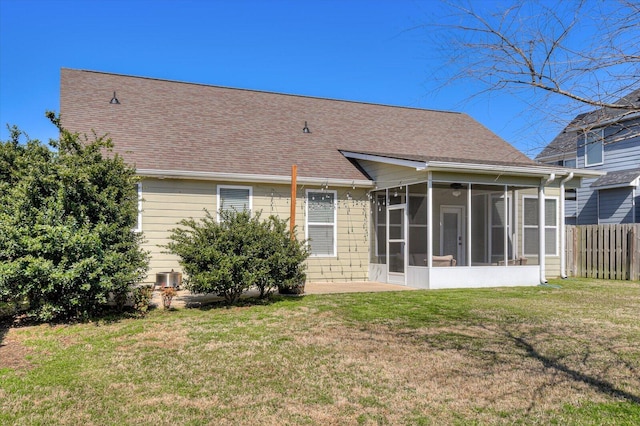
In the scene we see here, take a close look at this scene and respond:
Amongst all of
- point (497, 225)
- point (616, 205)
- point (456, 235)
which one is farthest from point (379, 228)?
point (616, 205)

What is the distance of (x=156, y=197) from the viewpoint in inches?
459

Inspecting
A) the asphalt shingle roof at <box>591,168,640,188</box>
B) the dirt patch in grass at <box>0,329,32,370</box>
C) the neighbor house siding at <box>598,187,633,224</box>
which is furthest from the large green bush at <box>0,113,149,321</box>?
the neighbor house siding at <box>598,187,633,224</box>

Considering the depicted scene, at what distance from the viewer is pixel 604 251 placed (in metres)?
15.0

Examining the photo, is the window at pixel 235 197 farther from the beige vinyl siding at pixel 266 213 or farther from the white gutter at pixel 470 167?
the white gutter at pixel 470 167

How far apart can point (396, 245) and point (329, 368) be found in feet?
25.8

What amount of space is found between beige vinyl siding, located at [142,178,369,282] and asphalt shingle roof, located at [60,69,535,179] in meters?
0.48

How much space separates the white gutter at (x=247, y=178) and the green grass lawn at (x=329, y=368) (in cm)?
404

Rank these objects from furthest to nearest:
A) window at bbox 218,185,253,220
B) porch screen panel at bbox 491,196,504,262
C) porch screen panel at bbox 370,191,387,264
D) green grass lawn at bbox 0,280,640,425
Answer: porch screen panel at bbox 491,196,504,262 < porch screen panel at bbox 370,191,387,264 < window at bbox 218,185,253,220 < green grass lawn at bbox 0,280,640,425

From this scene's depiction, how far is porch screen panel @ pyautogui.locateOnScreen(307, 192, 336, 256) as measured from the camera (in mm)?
13070

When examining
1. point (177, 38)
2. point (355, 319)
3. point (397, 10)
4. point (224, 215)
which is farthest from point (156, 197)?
point (397, 10)

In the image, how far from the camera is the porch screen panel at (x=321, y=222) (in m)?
13.1

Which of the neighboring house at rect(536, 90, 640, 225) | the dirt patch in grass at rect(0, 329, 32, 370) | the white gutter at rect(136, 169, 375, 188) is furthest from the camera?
the neighboring house at rect(536, 90, 640, 225)

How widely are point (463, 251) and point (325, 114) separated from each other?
22.0 ft

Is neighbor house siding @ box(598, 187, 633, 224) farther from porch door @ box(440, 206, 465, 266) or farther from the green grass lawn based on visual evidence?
the green grass lawn
